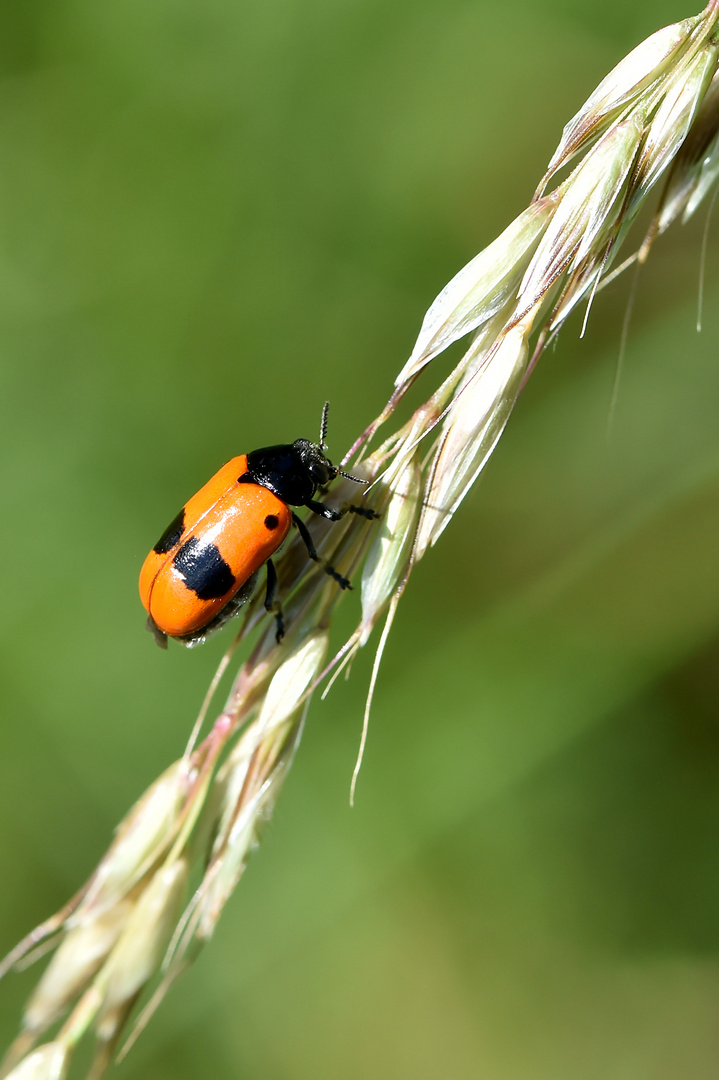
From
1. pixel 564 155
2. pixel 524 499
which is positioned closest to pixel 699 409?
pixel 524 499

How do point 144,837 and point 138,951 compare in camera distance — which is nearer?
point 138,951

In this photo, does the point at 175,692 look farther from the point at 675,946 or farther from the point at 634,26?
the point at 634,26

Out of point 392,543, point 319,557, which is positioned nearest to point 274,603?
point 319,557

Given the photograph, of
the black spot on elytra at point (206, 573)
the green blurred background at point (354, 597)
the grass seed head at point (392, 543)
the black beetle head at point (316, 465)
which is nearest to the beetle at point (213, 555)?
the black spot on elytra at point (206, 573)

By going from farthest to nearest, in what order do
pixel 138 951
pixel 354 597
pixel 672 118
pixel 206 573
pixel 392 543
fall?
pixel 354 597, pixel 206 573, pixel 392 543, pixel 138 951, pixel 672 118

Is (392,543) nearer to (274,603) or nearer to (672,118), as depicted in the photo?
(274,603)

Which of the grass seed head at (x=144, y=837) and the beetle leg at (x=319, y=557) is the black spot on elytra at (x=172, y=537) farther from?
the grass seed head at (x=144, y=837)
